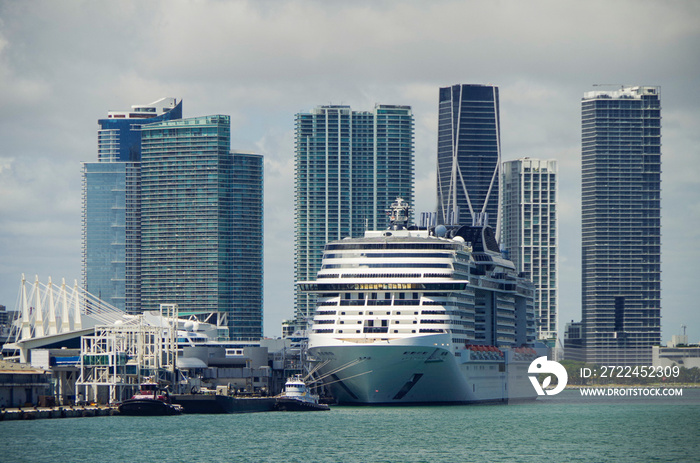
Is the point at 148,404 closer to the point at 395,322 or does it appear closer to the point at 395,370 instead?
the point at 395,370

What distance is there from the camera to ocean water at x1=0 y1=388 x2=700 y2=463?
117750mm

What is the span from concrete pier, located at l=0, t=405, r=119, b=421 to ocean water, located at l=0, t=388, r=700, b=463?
1.83 metres

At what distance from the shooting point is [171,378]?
183 metres

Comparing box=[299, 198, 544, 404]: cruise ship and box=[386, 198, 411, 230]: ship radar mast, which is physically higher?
box=[386, 198, 411, 230]: ship radar mast

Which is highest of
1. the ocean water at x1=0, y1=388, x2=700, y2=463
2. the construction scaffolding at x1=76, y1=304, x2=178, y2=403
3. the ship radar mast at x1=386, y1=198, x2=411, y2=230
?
the ship radar mast at x1=386, y1=198, x2=411, y2=230

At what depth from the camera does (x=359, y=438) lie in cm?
13138

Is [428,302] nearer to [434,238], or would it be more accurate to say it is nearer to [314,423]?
[434,238]

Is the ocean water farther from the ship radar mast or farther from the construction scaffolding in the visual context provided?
the ship radar mast

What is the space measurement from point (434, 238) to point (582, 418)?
2915 cm

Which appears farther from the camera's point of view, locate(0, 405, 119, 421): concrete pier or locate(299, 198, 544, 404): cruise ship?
locate(299, 198, 544, 404): cruise ship

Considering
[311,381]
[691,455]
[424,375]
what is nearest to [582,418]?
→ [424,375]

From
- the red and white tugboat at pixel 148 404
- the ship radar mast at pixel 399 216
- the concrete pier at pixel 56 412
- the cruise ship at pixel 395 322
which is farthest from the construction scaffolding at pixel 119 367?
the ship radar mast at pixel 399 216

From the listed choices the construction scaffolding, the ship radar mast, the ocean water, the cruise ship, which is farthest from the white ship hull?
the construction scaffolding

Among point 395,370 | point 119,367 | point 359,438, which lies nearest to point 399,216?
point 395,370
